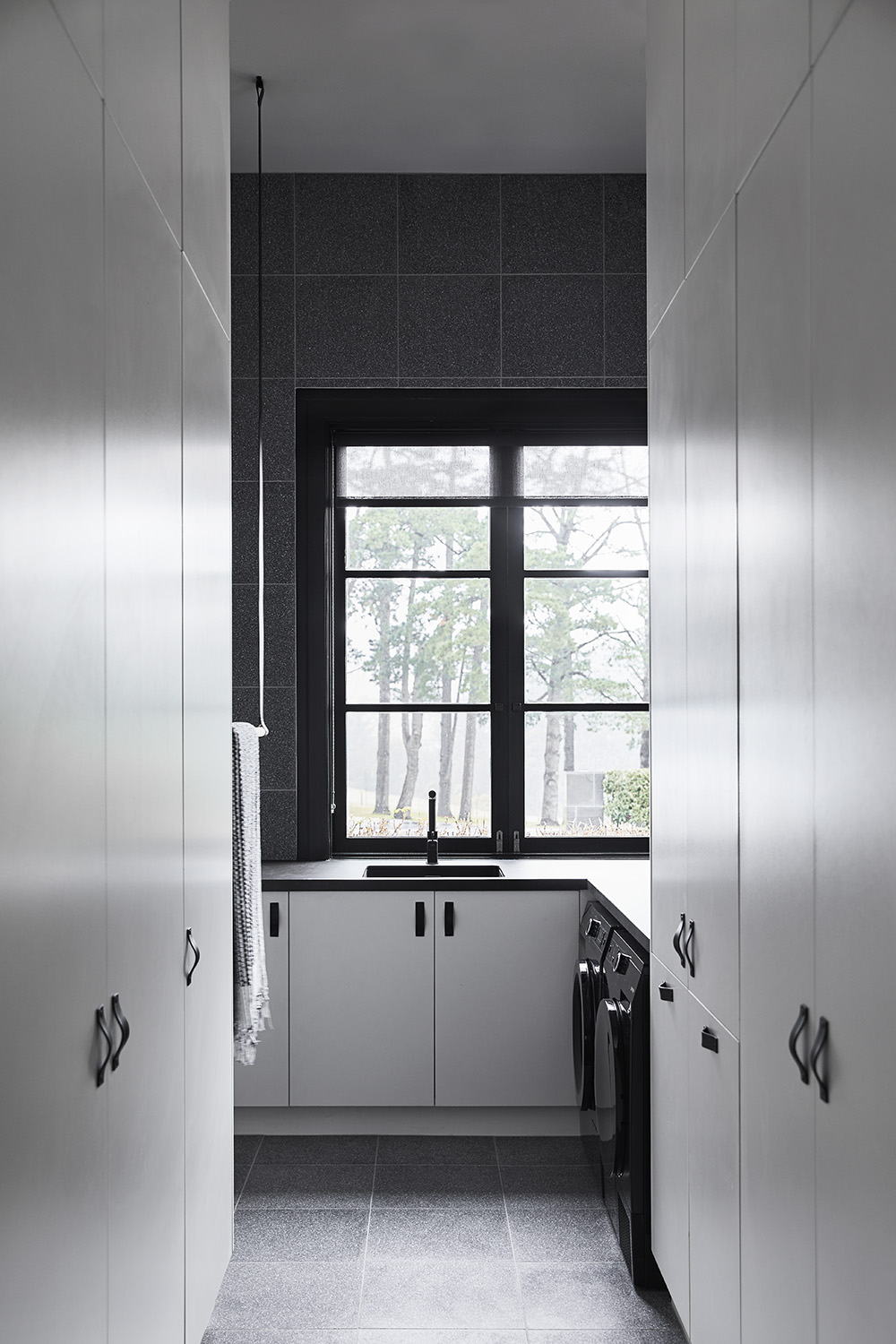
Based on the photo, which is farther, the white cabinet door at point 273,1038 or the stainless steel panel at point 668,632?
the white cabinet door at point 273,1038

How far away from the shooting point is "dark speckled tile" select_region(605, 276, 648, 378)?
12.7 feet

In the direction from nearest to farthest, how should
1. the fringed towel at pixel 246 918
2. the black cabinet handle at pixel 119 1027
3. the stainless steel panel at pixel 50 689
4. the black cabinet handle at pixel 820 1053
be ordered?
the stainless steel panel at pixel 50 689 → the black cabinet handle at pixel 820 1053 → the black cabinet handle at pixel 119 1027 → the fringed towel at pixel 246 918

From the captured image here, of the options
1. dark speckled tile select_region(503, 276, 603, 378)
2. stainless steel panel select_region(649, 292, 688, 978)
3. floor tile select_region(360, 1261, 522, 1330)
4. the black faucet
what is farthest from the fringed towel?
dark speckled tile select_region(503, 276, 603, 378)

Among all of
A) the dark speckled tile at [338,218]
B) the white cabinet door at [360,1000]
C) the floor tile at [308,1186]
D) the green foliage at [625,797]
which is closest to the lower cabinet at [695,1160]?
the floor tile at [308,1186]

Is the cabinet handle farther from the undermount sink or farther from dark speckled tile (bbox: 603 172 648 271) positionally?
dark speckled tile (bbox: 603 172 648 271)

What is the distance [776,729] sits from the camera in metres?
1.53

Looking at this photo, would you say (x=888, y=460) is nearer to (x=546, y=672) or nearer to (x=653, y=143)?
(x=653, y=143)

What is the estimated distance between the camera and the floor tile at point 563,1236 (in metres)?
2.75

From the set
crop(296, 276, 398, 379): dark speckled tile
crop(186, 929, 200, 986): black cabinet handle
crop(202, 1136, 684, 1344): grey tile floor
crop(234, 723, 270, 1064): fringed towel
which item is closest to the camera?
crop(186, 929, 200, 986): black cabinet handle

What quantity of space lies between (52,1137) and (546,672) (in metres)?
2.97

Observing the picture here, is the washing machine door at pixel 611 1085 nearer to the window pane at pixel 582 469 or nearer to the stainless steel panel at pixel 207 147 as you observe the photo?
the stainless steel panel at pixel 207 147

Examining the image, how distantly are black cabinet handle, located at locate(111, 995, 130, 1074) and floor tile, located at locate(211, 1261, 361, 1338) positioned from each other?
4.41 feet

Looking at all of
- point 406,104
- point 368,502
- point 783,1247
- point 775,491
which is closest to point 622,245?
point 406,104

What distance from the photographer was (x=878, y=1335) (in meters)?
1.16
